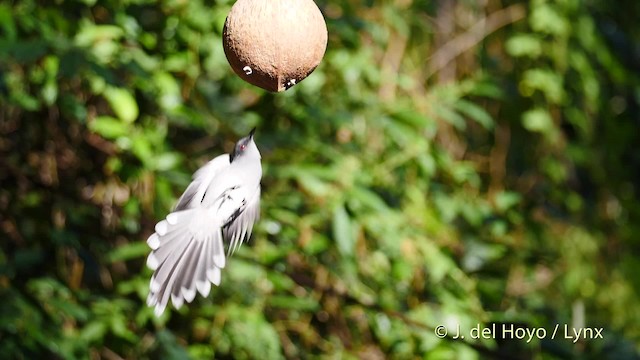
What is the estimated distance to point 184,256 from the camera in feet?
4.35

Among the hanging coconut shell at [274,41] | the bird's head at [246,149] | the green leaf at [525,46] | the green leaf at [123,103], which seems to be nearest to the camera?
the hanging coconut shell at [274,41]

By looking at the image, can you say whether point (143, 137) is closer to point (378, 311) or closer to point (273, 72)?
point (378, 311)

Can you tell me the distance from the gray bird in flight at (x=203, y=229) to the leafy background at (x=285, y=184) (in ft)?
1.71

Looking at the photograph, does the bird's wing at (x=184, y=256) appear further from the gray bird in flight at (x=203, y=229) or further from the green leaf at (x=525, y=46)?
the green leaf at (x=525, y=46)

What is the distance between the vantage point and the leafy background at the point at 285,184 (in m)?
1.96

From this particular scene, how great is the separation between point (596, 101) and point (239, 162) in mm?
1731

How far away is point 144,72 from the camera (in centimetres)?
185

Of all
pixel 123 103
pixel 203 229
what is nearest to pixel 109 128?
pixel 123 103

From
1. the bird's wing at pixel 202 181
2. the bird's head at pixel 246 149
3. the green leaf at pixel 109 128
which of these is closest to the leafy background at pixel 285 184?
the green leaf at pixel 109 128

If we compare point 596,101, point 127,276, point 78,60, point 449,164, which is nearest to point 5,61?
point 78,60

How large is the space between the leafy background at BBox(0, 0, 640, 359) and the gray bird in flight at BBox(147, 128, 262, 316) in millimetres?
523

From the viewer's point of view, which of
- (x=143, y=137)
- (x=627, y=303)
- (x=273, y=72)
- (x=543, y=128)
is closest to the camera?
(x=273, y=72)

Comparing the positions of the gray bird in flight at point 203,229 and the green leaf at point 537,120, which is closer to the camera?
the gray bird in flight at point 203,229

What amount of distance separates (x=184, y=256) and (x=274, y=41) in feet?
1.09
